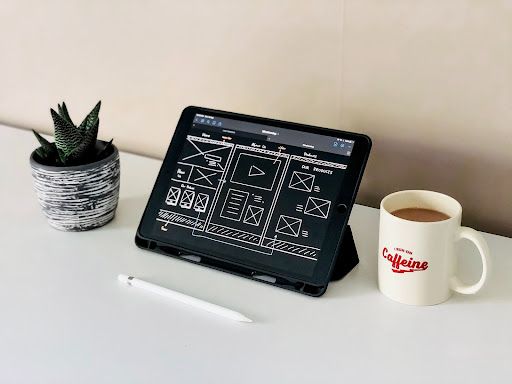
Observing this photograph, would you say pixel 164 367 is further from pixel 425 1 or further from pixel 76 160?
pixel 425 1

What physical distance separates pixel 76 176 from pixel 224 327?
29cm

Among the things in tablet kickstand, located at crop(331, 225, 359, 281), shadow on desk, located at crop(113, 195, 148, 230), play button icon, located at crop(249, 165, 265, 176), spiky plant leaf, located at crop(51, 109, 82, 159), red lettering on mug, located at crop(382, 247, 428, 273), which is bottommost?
shadow on desk, located at crop(113, 195, 148, 230)

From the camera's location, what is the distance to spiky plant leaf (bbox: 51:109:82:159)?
874mm

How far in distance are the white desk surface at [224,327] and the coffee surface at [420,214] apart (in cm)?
7

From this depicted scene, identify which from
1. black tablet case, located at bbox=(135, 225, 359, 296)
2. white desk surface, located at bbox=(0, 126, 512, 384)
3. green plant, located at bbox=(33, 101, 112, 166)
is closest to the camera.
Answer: white desk surface, located at bbox=(0, 126, 512, 384)

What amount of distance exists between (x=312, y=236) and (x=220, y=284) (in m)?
0.11

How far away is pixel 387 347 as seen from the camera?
27.0 inches

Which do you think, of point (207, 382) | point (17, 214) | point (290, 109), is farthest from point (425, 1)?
point (17, 214)

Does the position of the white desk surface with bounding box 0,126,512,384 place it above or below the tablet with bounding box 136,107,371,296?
below

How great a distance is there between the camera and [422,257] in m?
0.71

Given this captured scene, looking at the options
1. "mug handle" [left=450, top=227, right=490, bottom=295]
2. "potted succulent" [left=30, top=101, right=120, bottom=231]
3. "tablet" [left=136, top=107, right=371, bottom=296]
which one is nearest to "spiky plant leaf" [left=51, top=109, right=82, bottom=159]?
"potted succulent" [left=30, top=101, right=120, bottom=231]

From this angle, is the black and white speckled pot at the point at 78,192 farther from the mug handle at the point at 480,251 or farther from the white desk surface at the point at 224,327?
the mug handle at the point at 480,251

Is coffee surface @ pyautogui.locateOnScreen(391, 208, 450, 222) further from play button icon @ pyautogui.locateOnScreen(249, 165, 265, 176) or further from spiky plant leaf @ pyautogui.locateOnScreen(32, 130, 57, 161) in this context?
spiky plant leaf @ pyautogui.locateOnScreen(32, 130, 57, 161)

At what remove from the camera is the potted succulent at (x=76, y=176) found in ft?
2.89
